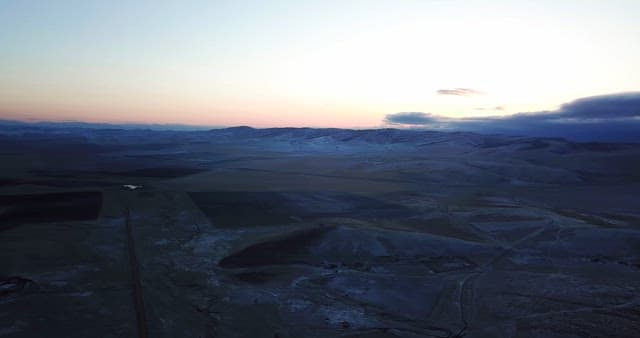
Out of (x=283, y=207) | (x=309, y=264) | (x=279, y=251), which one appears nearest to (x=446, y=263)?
(x=309, y=264)

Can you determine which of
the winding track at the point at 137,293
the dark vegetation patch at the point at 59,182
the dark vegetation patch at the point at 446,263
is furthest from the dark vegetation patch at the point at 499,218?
the dark vegetation patch at the point at 59,182

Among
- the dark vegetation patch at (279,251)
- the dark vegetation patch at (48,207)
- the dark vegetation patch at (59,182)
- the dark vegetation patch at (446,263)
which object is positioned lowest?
the dark vegetation patch at (446,263)

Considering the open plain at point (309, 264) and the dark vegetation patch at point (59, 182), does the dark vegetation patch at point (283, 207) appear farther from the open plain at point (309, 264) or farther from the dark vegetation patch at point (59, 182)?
the dark vegetation patch at point (59, 182)

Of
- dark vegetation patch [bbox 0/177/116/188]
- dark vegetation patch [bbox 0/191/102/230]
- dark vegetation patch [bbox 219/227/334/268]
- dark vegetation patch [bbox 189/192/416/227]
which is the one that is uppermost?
dark vegetation patch [bbox 0/177/116/188]

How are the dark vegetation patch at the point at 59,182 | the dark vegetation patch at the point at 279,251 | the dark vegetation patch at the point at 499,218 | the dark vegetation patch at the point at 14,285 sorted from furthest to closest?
the dark vegetation patch at the point at 59,182
the dark vegetation patch at the point at 499,218
the dark vegetation patch at the point at 279,251
the dark vegetation patch at the point at 14,285

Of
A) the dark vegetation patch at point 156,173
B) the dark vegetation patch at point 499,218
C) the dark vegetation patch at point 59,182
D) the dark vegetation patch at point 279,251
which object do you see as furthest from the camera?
the dark vegetation patch at point 156,173

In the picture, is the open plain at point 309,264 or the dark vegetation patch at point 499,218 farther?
the dark vegetation patch at point 499,218

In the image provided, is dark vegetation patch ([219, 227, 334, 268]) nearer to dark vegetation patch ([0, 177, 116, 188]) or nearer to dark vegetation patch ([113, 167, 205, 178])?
dark vegetation patch ([0, 177, 116, 188])

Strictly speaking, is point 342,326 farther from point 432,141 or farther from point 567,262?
point 432,141

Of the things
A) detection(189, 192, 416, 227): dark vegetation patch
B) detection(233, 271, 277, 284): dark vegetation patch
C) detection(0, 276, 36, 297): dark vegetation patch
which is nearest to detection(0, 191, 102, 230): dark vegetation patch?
detection(189, 192, 416, 227): dark vegetation patch
